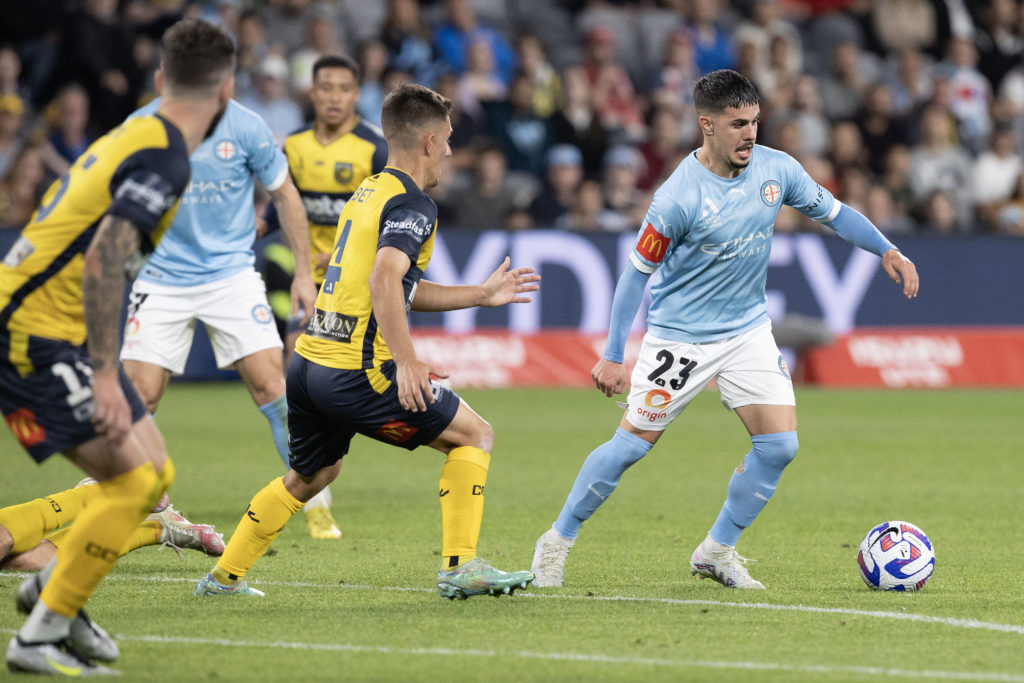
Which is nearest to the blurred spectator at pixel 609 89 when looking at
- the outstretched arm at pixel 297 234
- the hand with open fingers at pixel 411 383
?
the outstretched arm at pixel 297 234

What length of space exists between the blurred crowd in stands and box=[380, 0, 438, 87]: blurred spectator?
0.08 feet

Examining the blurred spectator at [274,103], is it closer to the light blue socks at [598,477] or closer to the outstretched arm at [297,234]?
the outstretched arm at [297,234]

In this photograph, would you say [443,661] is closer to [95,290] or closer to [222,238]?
[95,290]

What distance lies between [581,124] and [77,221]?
15.3 m

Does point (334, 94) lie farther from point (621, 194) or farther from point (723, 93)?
point (621, 194)

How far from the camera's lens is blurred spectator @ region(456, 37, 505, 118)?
1897cm

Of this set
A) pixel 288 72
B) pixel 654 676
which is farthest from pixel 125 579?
pixel 288 72

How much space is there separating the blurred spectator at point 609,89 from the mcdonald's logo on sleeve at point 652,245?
1319 centimetres

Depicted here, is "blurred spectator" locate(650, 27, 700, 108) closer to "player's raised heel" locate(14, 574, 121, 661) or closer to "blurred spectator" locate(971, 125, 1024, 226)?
"blurred spectator" locate(971, 125, 1024, 226)

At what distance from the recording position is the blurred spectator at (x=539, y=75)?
19469 millimetres

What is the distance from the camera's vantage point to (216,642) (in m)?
5.40

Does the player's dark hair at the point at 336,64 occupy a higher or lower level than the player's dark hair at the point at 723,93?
lower

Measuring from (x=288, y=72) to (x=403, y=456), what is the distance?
790 cm

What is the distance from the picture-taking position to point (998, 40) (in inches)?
898
